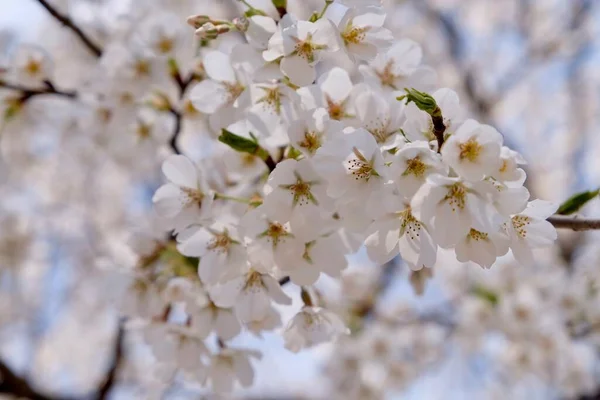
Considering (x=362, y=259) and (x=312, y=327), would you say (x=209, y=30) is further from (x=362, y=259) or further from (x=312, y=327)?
(x=362, y=259)

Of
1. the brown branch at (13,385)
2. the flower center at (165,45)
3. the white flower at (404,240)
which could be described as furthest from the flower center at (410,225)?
the brown branch at (13,385)

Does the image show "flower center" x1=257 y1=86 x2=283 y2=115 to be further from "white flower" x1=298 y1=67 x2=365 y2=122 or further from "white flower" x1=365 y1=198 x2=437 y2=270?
"white flower" x1=365 y1=198 x2=437 y2=270

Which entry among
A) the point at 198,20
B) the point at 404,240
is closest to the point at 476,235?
the point at 404,240

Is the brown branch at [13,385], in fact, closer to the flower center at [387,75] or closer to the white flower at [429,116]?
the flower center at [387,75]

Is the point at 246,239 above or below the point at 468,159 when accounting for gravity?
below

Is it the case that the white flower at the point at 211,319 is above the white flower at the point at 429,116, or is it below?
below

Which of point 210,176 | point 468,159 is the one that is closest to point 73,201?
point 210,176

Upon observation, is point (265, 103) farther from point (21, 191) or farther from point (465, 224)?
point (21, 191)
